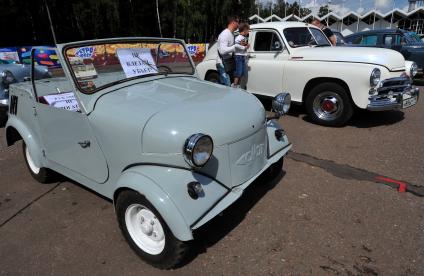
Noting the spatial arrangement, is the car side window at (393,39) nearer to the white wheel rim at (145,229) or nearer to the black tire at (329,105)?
the black tire at (329,105)

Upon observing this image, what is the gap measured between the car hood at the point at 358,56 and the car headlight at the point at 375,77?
218 mm

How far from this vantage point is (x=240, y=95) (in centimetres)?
299

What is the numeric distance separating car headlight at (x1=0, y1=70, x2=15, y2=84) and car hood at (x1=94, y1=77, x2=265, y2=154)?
472cm

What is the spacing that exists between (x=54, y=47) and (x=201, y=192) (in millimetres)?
1916

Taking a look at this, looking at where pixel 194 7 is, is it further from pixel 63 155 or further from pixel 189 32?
pixel 63 155

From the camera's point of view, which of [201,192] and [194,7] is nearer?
[201,192]

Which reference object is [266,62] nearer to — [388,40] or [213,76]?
[213,76]

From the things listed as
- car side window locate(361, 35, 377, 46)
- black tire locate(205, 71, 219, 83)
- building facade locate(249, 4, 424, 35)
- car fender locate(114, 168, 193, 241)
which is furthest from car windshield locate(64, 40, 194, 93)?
building facade locate(249, 4, 424, 35)

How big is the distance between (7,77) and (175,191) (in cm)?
→ 585

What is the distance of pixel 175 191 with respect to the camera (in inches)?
87.3

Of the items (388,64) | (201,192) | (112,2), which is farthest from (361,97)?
(112,2)

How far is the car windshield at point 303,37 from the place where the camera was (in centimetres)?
650

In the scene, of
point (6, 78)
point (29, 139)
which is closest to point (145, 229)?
point (29, 139)

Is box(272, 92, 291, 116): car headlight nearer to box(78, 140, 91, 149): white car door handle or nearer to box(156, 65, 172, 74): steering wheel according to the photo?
box(156, 65, 172, 74): steering wheel
